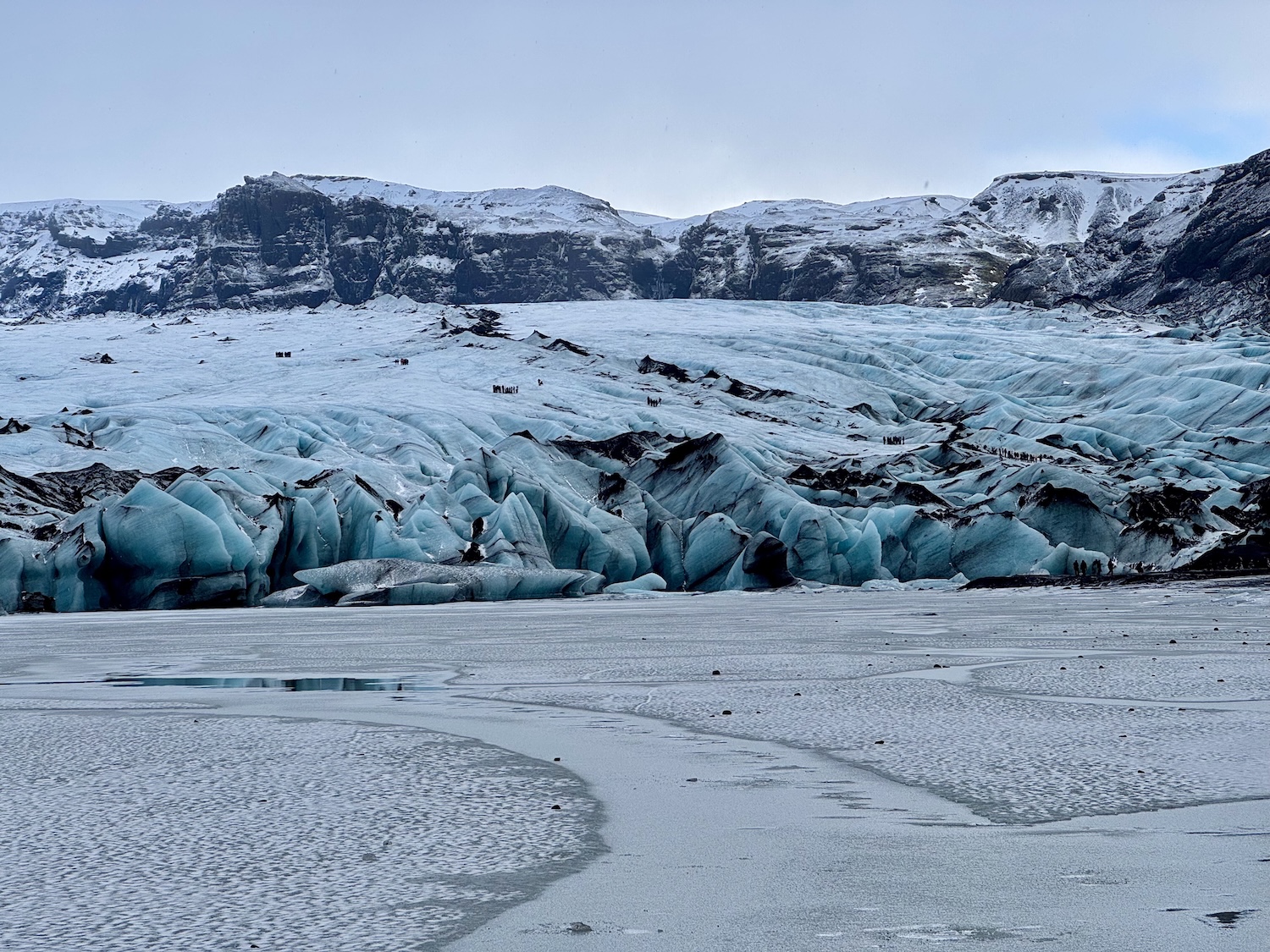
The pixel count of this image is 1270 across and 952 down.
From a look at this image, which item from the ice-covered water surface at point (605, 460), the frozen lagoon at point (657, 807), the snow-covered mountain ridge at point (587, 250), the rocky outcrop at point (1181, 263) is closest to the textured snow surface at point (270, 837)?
the frozen lagoon at point (657, 807)

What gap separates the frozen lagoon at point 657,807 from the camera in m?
2.78

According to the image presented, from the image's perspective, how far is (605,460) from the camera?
3288cm

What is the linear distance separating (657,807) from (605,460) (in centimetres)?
2890

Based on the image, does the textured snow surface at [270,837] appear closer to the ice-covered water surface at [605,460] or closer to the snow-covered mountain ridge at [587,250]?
the ice-covered water surface at [605,460]

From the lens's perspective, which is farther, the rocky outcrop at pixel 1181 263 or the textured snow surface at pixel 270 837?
the rocky outcrop at pixel 1181 263

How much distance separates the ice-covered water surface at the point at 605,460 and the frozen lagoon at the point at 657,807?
14451 mm

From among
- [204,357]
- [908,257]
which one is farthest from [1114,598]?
[908,257]

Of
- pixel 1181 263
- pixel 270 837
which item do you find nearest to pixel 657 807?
pixel 270 837

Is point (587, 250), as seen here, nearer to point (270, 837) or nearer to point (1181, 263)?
point (1181, 263)

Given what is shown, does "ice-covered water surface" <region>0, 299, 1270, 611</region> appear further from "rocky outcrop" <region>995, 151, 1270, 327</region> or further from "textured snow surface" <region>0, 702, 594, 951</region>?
"rocky outcrop" <region>995, 151, 1270, 327</region>

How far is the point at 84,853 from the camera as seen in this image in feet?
11.3

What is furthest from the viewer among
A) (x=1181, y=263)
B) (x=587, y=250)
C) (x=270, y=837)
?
(x=587, y=250)

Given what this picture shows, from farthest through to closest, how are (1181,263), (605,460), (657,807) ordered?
(1181,263)
(605,460)
(657,807)

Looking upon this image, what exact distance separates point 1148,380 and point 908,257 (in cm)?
9019
